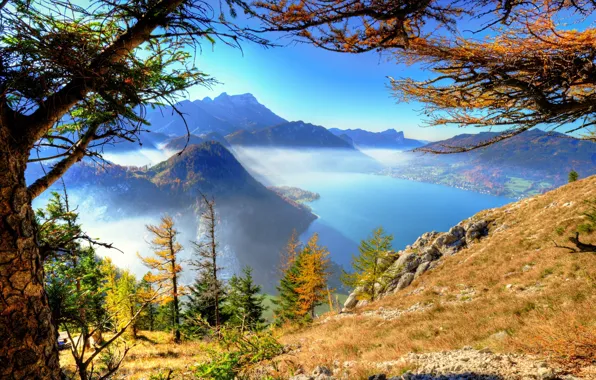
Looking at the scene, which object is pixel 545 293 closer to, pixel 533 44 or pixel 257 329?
pixel 533 44

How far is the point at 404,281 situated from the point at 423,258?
335 centimetres

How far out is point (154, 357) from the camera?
1418 centimetres

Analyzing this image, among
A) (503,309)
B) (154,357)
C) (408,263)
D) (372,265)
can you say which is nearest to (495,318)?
(503,309)

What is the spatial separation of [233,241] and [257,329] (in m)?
203

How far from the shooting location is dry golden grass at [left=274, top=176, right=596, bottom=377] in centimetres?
536

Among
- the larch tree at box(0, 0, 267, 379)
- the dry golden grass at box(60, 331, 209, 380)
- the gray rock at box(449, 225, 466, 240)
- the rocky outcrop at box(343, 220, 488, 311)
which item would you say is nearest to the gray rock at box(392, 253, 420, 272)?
the rocky outcrop at box(343, 220, 488, 311)

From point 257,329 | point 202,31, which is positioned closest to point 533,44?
point 202,31

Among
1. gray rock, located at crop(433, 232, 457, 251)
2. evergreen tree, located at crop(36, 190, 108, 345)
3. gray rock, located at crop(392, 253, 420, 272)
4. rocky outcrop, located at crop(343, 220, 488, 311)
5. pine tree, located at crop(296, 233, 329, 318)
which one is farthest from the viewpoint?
gray rock, located at crop(433, 232, 457, 251)

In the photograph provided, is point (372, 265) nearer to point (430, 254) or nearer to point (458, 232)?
point (430, 254)

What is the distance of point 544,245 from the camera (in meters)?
14.0

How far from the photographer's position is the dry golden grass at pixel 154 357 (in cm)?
1049

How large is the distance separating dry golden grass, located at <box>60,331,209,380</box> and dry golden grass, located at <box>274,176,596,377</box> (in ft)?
17.6

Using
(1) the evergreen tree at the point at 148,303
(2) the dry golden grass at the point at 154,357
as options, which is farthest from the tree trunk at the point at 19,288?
(2) the dry golden grass at the point at 154,357

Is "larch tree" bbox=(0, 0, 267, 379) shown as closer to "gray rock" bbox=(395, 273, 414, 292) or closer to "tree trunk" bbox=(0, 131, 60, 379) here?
"tree trunk" bbox=(0, 131, 60, 379)
